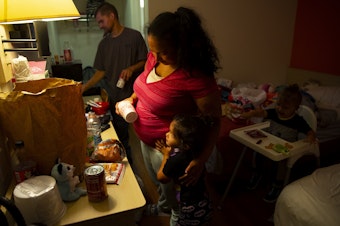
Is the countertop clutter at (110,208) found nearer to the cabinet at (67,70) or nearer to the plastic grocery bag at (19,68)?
the plastic grocery bag at (19,68)

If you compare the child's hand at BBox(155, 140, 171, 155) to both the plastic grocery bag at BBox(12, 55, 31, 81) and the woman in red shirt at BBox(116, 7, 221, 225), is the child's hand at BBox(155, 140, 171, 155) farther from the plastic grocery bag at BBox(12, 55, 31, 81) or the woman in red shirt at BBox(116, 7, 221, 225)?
the plastic grocery bag at BBox(12, 55, 31, 81)

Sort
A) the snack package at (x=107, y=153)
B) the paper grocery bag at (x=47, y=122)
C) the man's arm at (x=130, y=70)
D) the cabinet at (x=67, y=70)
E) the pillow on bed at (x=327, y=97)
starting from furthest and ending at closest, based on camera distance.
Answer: the cabinet at (x=67, y=70), the pillow on bed at (x=327, y=97), the man's arm at (x=130, y=70), the snack package at (x=107, y=153), the paper grocery bag at (x=47, y=122)

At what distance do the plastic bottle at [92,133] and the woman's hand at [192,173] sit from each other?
1.50ft

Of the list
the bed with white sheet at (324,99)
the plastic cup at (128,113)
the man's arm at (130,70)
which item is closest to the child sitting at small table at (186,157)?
the plastic cup at (128,113)

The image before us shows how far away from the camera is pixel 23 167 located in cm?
91

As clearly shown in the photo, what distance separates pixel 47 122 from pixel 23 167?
7.0 inches

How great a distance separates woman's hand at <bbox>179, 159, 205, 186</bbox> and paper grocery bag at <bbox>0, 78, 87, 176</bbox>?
0.46m

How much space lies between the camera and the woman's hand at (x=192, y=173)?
114 cm

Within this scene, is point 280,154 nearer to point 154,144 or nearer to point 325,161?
point 154,144

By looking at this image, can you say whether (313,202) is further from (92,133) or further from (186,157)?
Answer: (92,133)

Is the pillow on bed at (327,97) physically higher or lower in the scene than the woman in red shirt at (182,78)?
lower

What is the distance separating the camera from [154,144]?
1.32 m

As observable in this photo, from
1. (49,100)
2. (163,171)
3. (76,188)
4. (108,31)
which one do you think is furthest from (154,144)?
(108,31)

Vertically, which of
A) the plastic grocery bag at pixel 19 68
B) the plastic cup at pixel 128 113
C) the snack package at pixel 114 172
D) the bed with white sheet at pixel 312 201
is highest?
the plastic grocery bag at pixel 19 68
